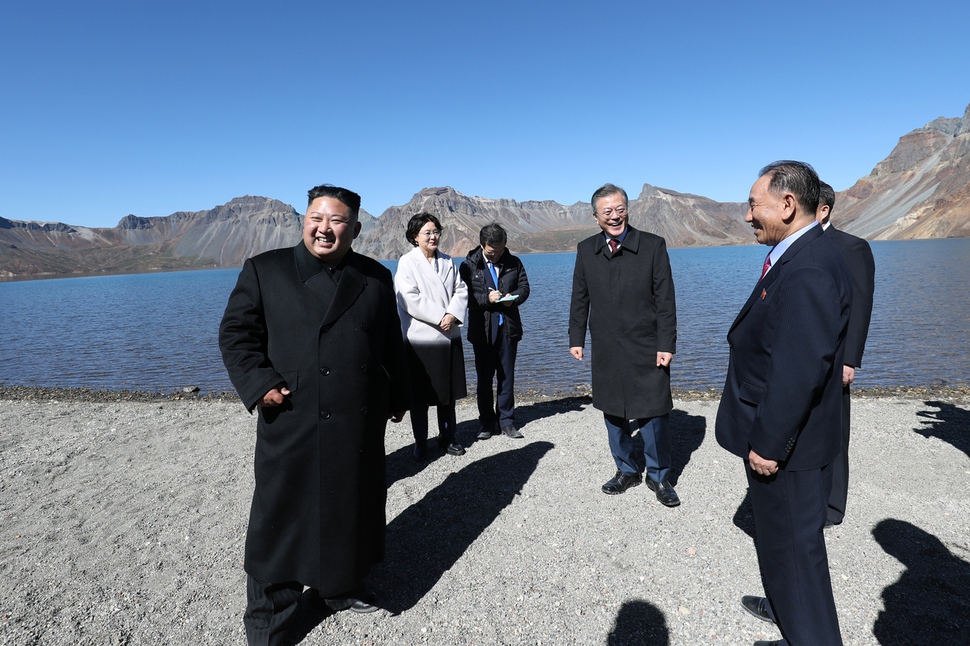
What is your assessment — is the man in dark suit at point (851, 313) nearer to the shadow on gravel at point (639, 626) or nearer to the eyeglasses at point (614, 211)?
the eyeglasses at point (614, 211)

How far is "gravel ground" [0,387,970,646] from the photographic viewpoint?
3.37m

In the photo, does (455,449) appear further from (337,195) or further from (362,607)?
(337,195)

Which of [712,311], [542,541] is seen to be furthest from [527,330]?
[542,541]

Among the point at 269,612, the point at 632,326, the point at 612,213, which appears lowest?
the point at 269,612

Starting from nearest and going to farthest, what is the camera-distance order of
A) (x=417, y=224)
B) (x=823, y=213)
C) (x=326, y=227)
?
1. (x=326, y=227)
2. (x=823, y=213)
3. (x=417, y=224)

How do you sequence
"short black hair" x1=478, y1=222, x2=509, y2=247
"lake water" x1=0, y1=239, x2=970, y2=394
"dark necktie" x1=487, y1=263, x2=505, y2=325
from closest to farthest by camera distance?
"short black hair" x1=478, y1=222, x2=509, y2=247, "dark necktie" x1=487, y1=263, x2=505, y2=325, "lake water" x1=0, y1=239, x2=970, y2=394

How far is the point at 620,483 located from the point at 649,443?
54 cm

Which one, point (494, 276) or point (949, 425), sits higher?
point (494, 276)

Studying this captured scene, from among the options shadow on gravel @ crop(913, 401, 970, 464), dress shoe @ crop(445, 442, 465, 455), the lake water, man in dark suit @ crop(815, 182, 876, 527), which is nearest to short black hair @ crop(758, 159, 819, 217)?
man in dark suit @ crop(815, 182, 876, 527)

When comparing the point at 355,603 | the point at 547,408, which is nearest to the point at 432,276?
the point at 355,603

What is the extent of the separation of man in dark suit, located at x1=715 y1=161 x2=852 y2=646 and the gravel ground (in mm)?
780

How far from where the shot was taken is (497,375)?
7.05 metres

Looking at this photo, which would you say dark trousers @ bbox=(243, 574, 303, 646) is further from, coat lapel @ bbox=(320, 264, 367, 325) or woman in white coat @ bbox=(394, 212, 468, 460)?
woman in white coat @ bbox=(394, 212, 468, 460)

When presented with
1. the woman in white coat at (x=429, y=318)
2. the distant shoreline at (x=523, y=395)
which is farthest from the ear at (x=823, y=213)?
the distant shoreline at (x=523, y=395)
